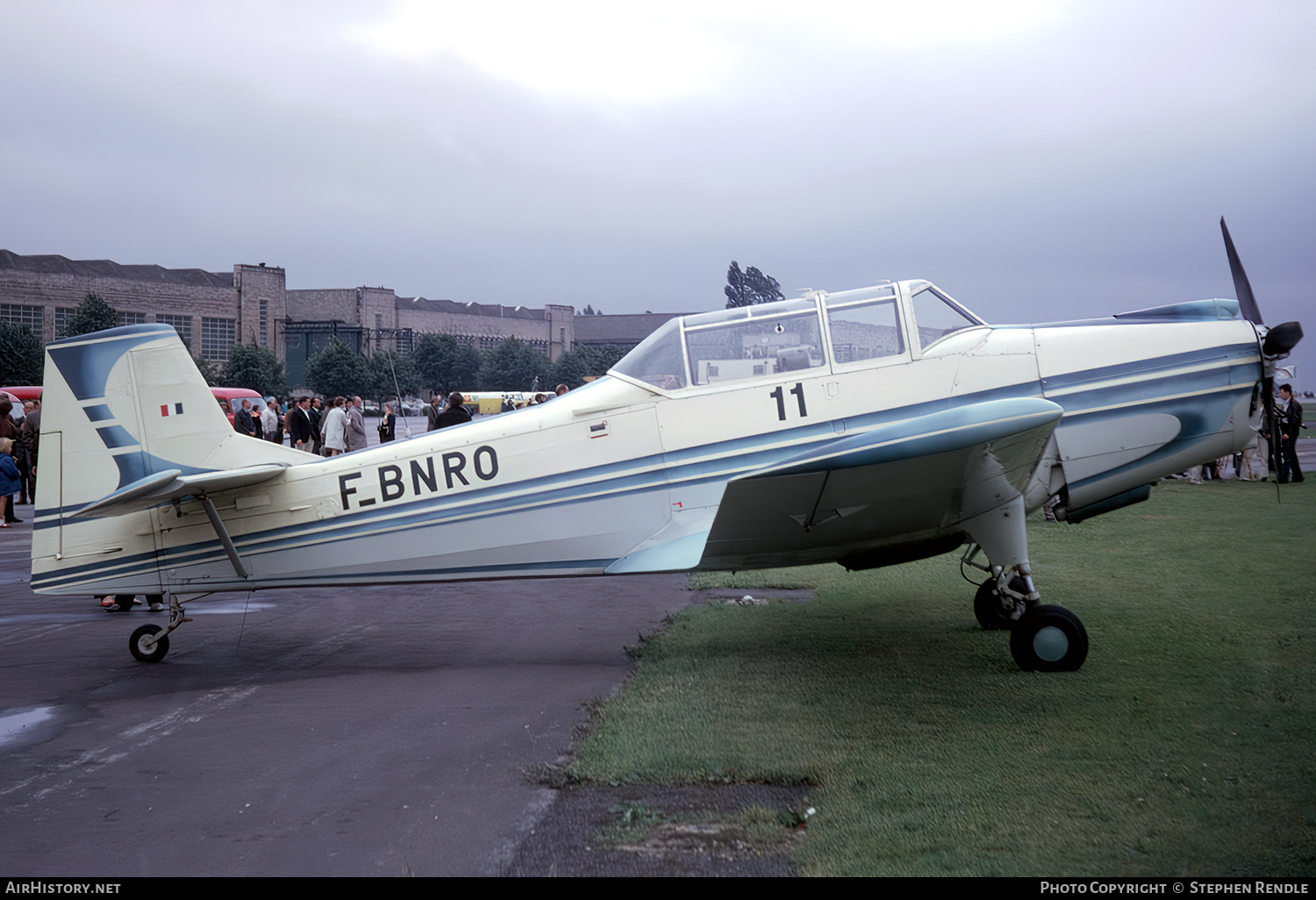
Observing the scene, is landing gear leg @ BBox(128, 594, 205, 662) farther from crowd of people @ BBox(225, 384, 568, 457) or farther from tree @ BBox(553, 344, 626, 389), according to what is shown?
tree @ BBox(553, 344, 626, 389)

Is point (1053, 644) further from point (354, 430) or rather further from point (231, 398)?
point (231, 398)

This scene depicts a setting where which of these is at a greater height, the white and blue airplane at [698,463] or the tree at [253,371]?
the tree at [253,371]

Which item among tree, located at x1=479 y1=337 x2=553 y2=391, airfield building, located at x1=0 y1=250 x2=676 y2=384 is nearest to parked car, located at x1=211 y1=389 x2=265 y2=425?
airfield building, located at x1=0 y1=250 x2=676 y2=384

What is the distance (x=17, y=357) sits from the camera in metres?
54.6

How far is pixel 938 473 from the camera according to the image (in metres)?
5.26

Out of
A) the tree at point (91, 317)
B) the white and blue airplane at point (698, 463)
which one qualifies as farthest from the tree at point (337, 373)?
the white and blue airplane at point (698, 463)

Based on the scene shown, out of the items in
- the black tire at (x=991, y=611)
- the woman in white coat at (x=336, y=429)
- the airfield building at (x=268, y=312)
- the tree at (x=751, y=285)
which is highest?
the airfield building at (x=268, y=312)

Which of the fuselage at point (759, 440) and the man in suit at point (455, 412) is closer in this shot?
the fuselage at point (759, 440)

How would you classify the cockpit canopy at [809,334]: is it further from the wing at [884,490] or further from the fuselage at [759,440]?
the wing at [884,490]

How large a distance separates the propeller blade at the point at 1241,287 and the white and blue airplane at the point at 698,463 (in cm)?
1

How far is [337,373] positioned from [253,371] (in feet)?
20.5

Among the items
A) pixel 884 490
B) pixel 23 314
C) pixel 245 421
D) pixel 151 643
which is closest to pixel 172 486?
pixel 151 643

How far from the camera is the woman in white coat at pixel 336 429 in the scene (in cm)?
1698

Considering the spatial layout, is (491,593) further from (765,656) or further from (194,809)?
(194,809)
